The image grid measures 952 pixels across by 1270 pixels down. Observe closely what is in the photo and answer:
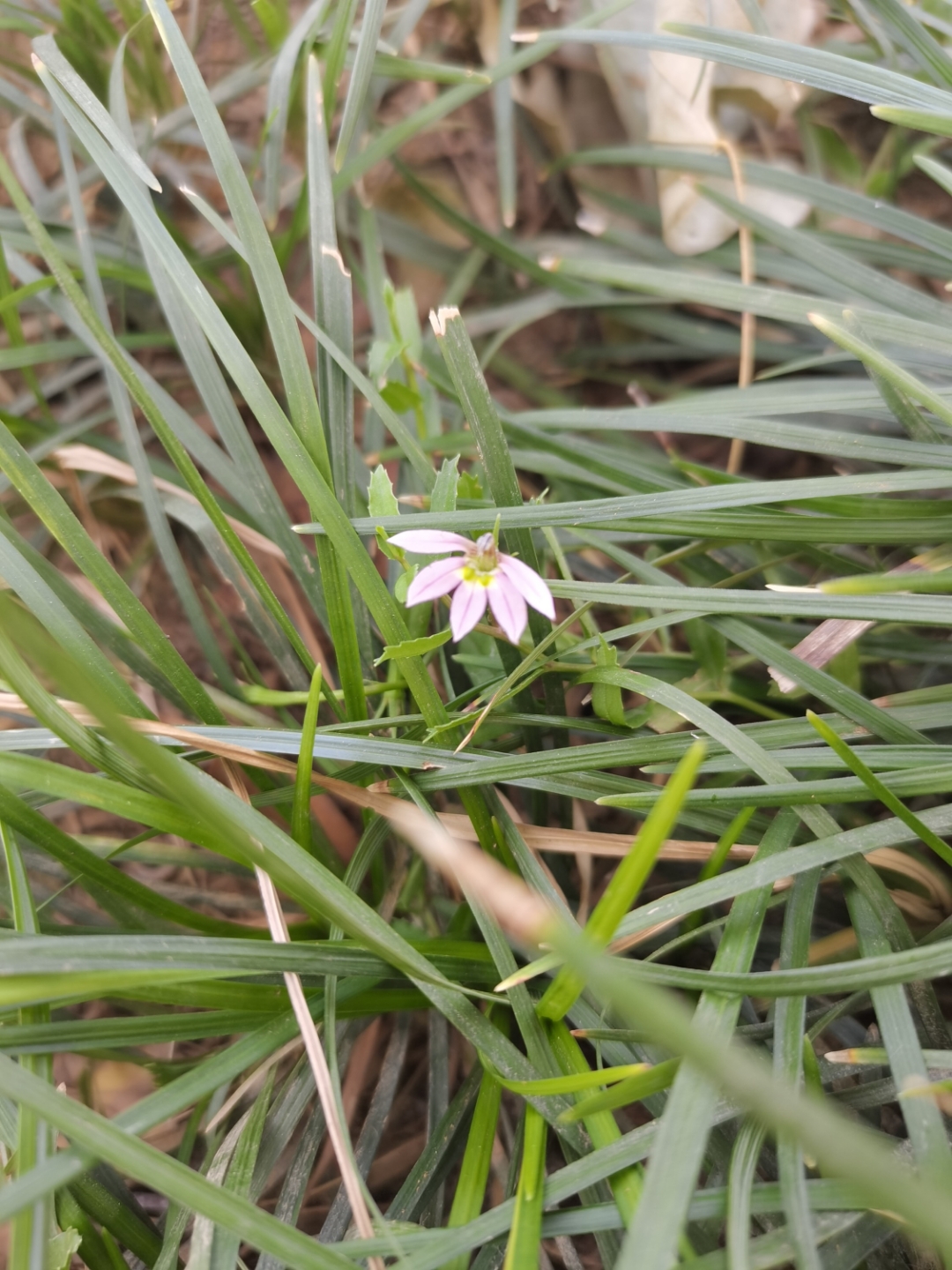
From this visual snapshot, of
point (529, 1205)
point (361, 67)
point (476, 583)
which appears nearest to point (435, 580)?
point (476, 583)

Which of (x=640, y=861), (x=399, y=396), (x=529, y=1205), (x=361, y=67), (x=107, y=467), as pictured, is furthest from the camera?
(x=107, y=467)

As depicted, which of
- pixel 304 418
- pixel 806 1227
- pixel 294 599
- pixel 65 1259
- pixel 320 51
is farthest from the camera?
pixel 294 599

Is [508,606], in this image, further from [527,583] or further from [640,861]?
[640,861]

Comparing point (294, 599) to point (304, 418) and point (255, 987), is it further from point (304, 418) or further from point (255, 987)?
point (255, 987)

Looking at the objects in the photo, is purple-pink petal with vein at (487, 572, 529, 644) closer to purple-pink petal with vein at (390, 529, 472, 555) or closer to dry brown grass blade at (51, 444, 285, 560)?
purple-pink petal with vein at (390, 529, 472, 555)

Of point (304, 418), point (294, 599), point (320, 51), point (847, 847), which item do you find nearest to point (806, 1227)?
point (847, 847)

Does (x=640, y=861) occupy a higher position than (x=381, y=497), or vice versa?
(x=381, y=497)
